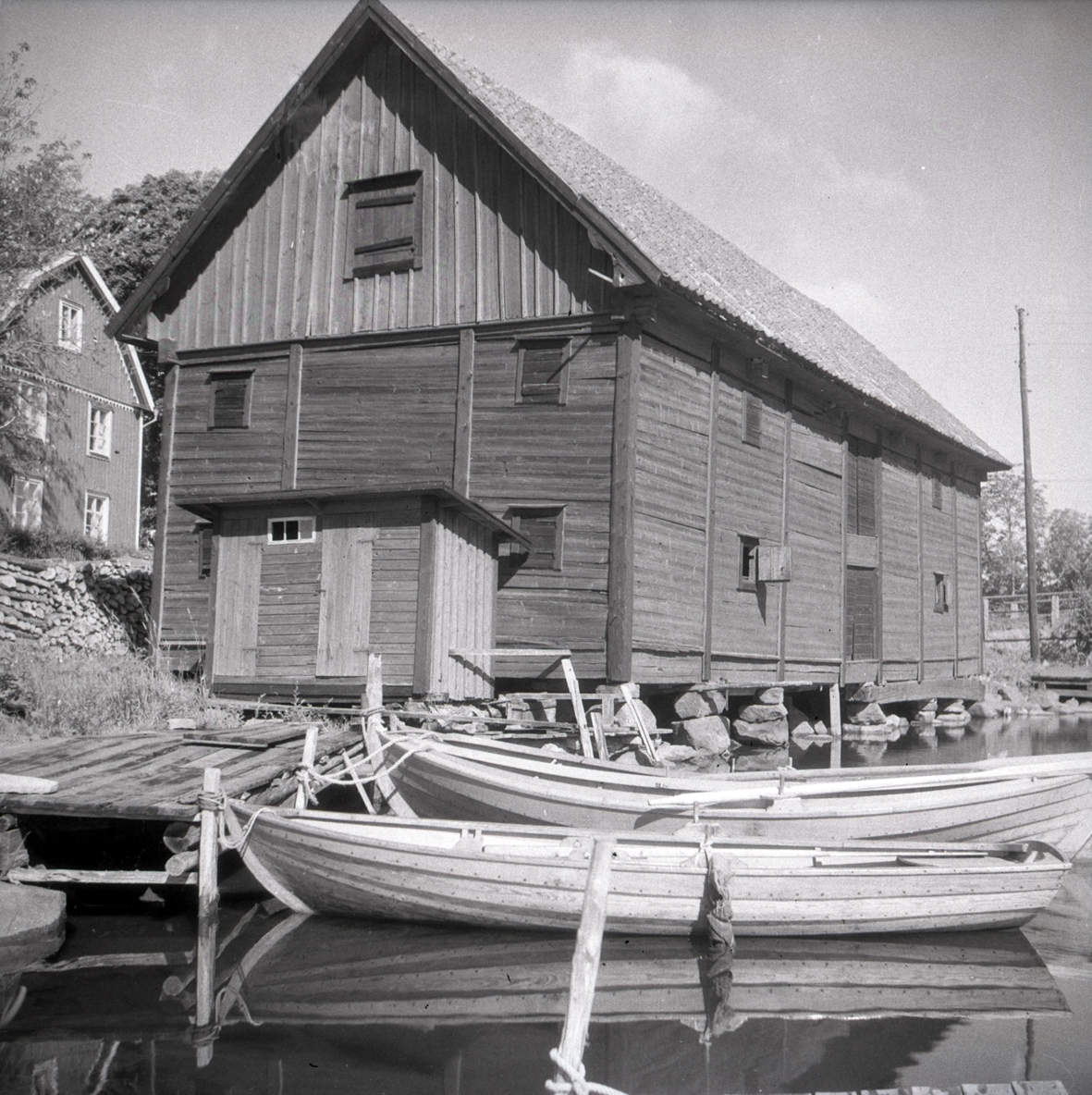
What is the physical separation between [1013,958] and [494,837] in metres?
4.90

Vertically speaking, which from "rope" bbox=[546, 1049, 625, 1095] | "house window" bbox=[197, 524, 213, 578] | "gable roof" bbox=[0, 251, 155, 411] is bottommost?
"rope" bbox=[546, 1049, 625, 1095]

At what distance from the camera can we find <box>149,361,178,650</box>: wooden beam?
20344mm

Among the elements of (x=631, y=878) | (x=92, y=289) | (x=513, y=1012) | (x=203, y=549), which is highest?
(x=92, y=289)

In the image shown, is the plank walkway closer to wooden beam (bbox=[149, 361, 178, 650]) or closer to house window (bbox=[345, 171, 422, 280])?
wooden beam (bbox=[149, 361, 178, 650])

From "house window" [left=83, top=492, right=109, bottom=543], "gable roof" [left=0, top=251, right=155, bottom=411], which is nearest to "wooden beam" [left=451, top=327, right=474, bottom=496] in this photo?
"gable roof" [left=0, top=251, right=155, bottom=411]

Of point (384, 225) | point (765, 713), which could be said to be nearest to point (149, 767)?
point (384, 225)

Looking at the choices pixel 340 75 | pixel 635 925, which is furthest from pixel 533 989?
pixel 340 75

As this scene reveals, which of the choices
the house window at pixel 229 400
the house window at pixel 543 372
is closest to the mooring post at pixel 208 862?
the house window at pixel 543 372

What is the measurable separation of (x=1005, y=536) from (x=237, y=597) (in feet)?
227

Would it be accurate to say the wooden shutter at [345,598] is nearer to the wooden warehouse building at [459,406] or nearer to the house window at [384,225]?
the wooden warehouse building at [459,406]

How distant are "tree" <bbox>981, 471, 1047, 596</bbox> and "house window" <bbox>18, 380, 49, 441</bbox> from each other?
59435 mm

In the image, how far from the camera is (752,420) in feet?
71.0

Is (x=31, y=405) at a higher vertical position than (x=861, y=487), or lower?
higher

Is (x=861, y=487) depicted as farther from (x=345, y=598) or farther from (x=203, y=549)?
(x=203, y=549)
